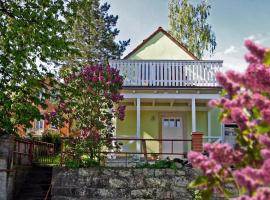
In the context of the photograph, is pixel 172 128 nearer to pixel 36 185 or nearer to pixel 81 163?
pixel 81 163

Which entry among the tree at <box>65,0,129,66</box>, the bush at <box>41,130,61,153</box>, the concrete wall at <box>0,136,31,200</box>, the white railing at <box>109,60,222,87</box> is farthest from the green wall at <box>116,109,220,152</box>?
the tree at <box>65,0,129,66</box>

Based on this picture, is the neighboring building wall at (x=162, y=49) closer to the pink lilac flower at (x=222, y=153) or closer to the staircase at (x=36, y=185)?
the staircase at (x=36, y=185)

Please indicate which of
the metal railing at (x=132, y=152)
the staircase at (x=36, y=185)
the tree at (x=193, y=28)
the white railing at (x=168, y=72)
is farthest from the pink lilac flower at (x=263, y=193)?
the tree at (x=193, y=28)

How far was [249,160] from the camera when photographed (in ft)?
8.10

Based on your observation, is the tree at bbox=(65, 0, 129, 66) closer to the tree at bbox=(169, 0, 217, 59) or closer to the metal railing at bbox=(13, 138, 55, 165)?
the tree at bbox=(169, 0, 217, 59)

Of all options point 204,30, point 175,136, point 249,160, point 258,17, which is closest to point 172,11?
point 204,30

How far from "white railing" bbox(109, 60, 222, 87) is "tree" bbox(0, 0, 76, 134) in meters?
4.19

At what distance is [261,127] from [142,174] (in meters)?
9.39

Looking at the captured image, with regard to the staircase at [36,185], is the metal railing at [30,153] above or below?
above

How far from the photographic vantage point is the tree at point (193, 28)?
31.1 m

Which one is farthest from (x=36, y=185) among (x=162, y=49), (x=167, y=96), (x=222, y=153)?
(x=222, y=153)

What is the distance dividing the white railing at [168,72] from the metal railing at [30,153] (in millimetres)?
4301

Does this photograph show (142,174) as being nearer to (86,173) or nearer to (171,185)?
(171,185)

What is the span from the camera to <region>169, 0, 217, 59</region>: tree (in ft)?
102
